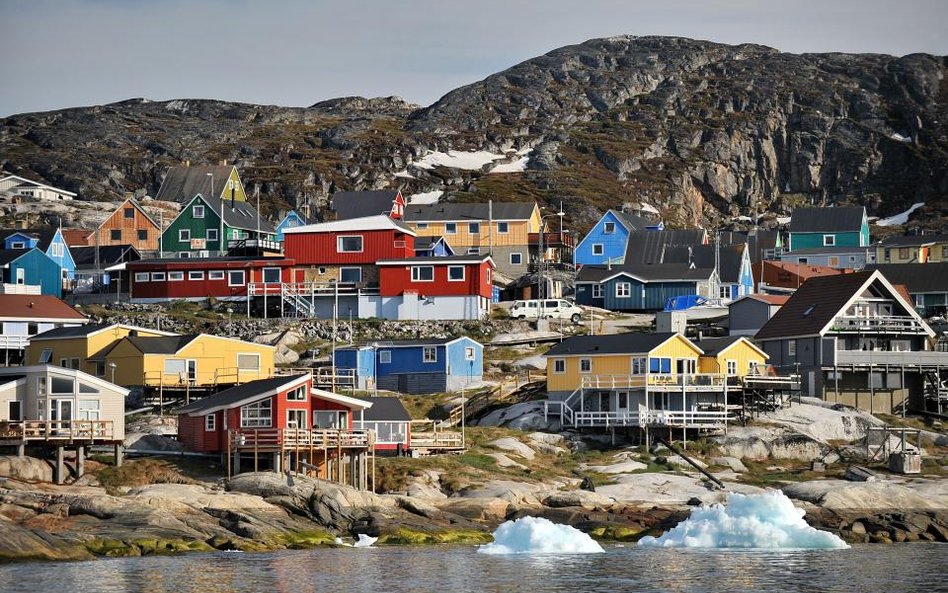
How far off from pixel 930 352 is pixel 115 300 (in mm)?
53522

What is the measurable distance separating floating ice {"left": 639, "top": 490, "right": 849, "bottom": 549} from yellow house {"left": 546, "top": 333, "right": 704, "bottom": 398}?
16290 millimetres

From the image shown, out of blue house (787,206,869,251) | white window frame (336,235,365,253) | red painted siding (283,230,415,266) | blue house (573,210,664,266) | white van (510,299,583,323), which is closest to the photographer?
white van (510,299,583,323)

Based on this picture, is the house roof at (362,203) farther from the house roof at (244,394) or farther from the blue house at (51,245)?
the house roof at (244,394)

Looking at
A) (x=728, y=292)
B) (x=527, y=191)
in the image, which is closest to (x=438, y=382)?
(x=728, y=292)

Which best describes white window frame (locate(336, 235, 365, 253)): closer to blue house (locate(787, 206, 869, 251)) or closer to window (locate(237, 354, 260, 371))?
window (locate(237, 354, 260, 371))

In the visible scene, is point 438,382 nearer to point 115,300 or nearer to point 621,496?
point 621,496

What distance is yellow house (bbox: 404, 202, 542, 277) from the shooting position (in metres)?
126

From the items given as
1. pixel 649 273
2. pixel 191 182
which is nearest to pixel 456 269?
pixel 649 273

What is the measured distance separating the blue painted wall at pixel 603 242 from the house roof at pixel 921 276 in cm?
2207

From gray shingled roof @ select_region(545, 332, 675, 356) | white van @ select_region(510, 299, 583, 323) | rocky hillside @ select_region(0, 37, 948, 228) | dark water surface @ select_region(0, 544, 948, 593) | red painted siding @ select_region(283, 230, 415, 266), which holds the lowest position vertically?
dark water surface @ select_region(0, 544, 948, 593)

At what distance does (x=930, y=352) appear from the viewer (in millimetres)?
84062

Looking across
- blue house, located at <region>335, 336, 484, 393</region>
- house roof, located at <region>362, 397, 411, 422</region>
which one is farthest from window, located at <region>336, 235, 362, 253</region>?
house roof, located at <region>362, 397, 411, 422</region>

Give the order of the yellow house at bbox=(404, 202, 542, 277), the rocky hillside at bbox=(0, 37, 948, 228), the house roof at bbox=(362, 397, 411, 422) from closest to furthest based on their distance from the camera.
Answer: the house roof at bbox=(362, 397, 411, 422) → the yellow house at bbox=(404, 202, 542, 277) → the rocky hillside at bbox=(0, 37, 948, 228)

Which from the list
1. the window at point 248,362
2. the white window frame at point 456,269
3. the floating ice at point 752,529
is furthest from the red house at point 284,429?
the white window frame at point 456,269
